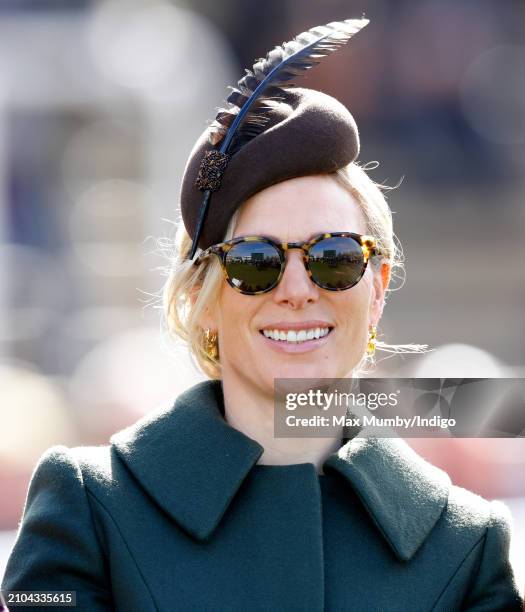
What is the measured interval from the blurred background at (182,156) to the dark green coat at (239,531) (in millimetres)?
4414

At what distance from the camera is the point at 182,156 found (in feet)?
26.1

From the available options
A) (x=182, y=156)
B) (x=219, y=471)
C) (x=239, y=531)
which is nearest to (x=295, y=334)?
(x=219, y=471)

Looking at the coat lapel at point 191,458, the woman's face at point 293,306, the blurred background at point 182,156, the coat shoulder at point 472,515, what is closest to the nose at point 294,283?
the woman's face at point 293,306

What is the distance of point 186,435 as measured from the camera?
2.64 m

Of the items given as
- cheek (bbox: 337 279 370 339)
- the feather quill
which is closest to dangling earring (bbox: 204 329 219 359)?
the feather quill

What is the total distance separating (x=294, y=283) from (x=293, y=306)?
2.2 inches

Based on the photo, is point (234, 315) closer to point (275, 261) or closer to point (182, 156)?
point (275, 261)

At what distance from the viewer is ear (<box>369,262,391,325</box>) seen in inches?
111

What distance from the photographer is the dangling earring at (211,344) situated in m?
2.81

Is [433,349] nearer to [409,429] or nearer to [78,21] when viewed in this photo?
[78,21]

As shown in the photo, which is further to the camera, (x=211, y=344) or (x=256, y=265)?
(x=211, y=344)

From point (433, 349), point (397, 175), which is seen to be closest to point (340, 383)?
point (433, 349)

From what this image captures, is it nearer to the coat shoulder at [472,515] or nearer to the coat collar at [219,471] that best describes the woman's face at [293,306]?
the coat collar at [219,471]

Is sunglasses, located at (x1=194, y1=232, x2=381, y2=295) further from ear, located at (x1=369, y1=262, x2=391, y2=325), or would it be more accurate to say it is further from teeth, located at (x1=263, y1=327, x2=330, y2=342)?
ear, located at (x1=369, y1=262, x2=391, y2=325)
